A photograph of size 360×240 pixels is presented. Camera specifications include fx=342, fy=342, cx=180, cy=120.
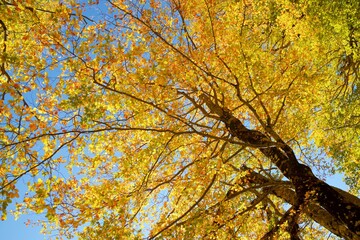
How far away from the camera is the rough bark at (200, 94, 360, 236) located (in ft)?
19.1

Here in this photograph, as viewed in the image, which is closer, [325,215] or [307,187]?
[307,187]

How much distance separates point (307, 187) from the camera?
6258 mm

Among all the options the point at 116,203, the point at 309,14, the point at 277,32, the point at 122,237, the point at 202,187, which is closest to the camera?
the point at 122,237

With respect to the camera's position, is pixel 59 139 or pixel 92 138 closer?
pixel 59 139

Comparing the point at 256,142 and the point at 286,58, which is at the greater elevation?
the point at 286,58

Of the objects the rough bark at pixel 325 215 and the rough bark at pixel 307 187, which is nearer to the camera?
the rough bark at pixel 307 187

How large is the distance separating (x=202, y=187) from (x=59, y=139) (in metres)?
3.08

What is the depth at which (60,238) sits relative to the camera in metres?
6.89

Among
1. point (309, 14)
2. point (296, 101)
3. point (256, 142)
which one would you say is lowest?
point (256, 142)

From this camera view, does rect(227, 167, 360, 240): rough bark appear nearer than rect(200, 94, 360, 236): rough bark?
No

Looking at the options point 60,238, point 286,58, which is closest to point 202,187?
point 60,238

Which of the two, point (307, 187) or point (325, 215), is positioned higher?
point (307, 187)

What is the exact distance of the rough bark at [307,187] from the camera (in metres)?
5.84

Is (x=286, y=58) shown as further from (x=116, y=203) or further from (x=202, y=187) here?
(x=116, y=203)
